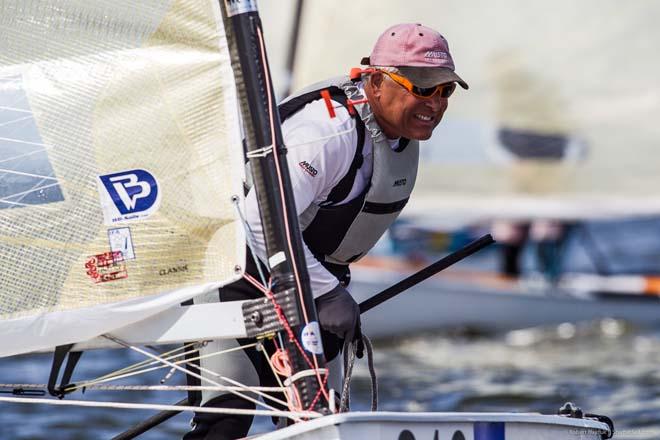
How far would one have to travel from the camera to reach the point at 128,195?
10.1 ft

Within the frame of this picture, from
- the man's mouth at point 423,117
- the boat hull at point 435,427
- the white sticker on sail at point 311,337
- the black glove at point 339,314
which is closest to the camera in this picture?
the boat hull at point 435,427

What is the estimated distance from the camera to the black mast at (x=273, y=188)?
3.00 metres

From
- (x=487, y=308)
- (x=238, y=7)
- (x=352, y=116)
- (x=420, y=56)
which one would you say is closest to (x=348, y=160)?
(x=352, y=116)

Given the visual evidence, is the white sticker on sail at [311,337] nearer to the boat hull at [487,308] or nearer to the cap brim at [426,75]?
the cap brim at [426,75]

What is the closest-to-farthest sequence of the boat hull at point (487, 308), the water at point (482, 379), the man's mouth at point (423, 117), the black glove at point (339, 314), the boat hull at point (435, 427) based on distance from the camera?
the boat hull at point (435, 427) → the black glove at point (339, 314) → the man's mouth at point (423, 117) → the water at point (482, 379) → the boat hull at point (487, 308)

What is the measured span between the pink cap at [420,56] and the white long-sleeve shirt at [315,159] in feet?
0.63

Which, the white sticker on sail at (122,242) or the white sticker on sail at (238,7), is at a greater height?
the white sticker on sail at (238,7)

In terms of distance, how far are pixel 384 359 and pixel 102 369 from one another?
197 cm

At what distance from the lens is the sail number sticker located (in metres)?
3.09

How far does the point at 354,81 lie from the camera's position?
3.39 meters

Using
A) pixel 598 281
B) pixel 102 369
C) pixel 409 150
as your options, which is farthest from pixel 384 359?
pixel 409 150

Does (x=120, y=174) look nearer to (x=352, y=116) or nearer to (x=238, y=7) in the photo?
(x=238, y=7)

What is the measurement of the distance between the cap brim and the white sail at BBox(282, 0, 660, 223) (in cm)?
711

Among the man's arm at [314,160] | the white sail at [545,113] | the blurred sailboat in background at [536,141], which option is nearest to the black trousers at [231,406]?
the man's arm at [314,160]
